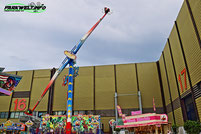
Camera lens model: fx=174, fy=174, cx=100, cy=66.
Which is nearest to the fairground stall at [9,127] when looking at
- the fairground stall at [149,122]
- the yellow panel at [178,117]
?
the fairground stall at [149,122]

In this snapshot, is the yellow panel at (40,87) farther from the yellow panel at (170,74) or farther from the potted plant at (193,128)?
the potted plant at (193,128)

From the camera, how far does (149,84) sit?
42.3 metres

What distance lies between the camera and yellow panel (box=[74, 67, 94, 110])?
43.2 m

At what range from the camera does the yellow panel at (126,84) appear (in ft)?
137

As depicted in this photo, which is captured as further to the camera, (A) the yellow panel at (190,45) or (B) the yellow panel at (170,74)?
(B) the yellow panel at (170,74)

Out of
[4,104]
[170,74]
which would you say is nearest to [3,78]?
[170,74]

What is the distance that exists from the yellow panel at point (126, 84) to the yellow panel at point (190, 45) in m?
18.8

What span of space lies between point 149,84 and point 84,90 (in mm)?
16242

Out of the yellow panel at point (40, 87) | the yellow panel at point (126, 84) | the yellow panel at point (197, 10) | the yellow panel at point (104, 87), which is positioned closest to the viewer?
the yellow panel at point (197, 10)

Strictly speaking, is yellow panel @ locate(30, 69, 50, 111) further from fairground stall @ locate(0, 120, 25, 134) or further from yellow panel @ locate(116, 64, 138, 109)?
yellow panel @ locate(116, 64, 138, 109)

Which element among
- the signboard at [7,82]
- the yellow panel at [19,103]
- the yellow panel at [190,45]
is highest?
the yellow panel at [190,45]

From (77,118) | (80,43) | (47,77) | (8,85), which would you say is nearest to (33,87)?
(47,77)

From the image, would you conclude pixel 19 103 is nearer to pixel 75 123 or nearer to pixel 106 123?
pixel 75 123

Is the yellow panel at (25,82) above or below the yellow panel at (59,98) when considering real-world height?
above
